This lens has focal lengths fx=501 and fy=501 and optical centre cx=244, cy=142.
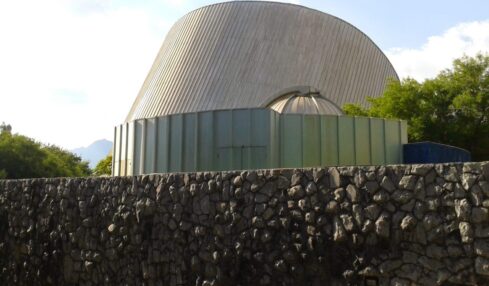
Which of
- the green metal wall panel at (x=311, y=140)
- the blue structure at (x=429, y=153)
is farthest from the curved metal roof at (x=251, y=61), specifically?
the green metal wall panel at (x=311, y=140)

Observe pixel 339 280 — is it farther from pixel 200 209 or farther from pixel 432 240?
pixel 200 209

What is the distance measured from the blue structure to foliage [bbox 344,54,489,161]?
175 inches

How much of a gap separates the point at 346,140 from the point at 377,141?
0.77 m

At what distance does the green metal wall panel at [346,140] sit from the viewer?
889cm

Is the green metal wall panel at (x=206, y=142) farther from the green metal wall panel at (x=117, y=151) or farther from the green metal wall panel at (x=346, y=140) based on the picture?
the green metal wall panel at (x=117, y=151)

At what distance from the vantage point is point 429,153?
1072 centimetres

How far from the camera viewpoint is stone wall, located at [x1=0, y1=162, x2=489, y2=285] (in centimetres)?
432

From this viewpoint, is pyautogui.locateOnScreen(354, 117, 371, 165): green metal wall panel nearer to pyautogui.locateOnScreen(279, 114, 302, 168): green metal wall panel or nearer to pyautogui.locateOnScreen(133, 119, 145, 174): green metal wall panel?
pyautogui.locateOnScreen(279, 114, 302, 168): green metal wall panel

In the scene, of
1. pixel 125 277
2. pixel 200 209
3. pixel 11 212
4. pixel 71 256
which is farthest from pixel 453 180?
pixel 11 212

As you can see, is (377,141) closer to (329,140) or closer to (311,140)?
(329,140)

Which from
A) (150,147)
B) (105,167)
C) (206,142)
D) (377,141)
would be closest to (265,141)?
(206,142)

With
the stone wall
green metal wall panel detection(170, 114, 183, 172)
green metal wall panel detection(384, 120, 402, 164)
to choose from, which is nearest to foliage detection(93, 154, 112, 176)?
green metal wall panel detection(170, 114, 183, 172)

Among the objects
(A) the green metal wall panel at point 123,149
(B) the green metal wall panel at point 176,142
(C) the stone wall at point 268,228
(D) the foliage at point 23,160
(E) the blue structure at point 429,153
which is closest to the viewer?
(C) the stone wall at point 268,228

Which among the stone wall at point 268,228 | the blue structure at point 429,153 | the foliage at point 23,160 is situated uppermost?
the foliage at point 23,160
